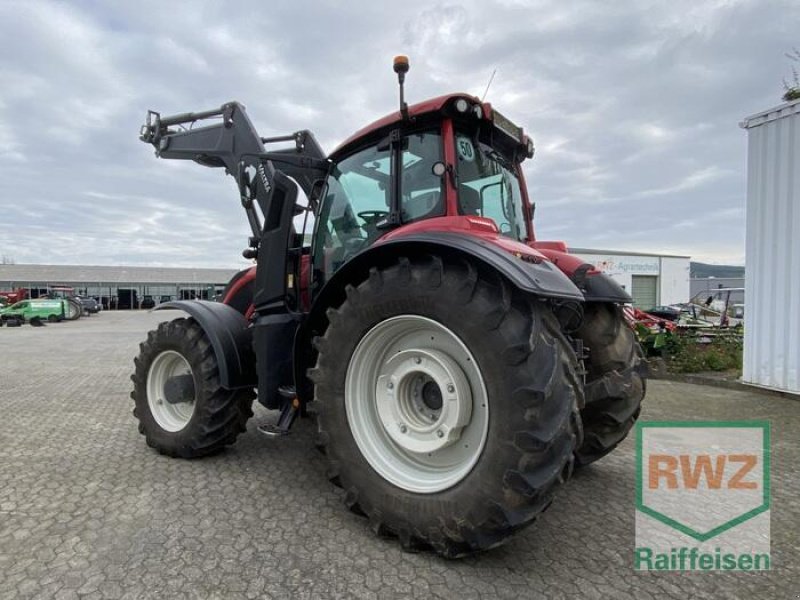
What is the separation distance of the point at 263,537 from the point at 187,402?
5.88 ft

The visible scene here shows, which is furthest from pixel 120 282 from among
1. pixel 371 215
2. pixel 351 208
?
pixel 371 215

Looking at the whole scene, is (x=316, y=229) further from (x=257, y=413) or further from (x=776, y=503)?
(x=776, y=503)

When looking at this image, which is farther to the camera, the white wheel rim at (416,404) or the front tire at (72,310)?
the front tire at (72,310)

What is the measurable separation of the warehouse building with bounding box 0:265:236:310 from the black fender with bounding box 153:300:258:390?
48.1 metres

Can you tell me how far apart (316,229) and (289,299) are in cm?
55

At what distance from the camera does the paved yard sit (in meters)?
2.17

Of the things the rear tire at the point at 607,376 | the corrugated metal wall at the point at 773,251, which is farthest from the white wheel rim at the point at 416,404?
the corrugated metal wall at the point at 773,251

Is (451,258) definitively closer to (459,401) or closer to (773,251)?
(459,401)

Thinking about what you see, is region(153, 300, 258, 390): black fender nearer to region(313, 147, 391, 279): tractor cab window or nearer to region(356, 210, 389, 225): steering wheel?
region(313, 147, 391, 279): tractor cab window

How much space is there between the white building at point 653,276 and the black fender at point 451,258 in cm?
3226

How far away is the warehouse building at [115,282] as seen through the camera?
50281mm

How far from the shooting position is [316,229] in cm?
365

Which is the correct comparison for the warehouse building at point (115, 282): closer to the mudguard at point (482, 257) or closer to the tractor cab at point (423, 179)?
the tractor cab at point (423, 179)

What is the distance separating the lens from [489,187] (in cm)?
333
